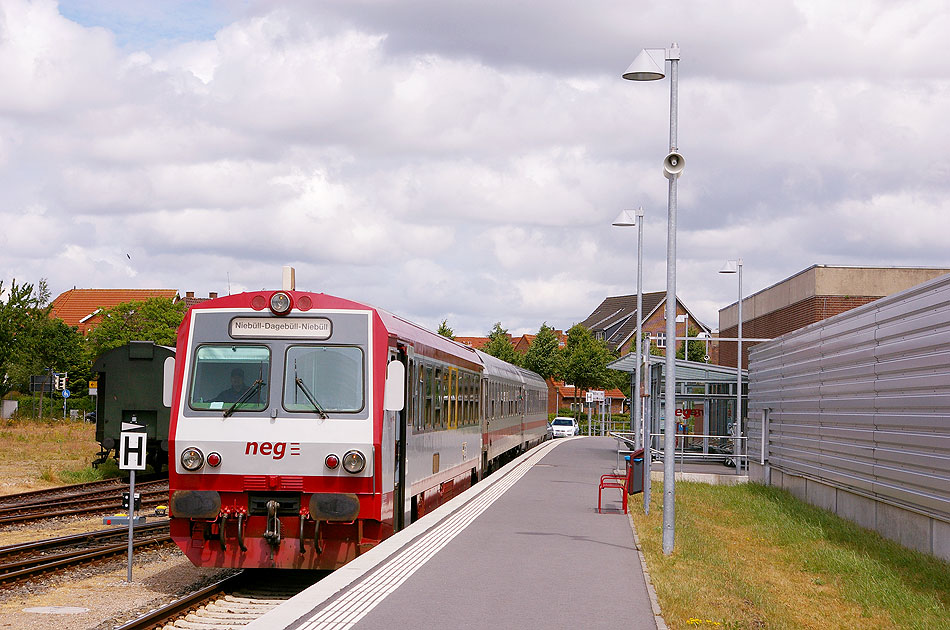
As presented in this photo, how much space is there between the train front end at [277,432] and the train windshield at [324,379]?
0.01m

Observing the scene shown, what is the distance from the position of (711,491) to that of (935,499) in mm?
12397

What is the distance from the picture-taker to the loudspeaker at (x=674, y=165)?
13727 millimetres

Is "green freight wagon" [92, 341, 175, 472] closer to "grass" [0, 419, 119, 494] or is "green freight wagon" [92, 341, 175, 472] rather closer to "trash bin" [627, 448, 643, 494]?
"grass" [0, 419, 119, 494]

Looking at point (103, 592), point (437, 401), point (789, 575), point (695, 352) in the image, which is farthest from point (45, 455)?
point (695, 352)

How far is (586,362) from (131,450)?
63.4 metres

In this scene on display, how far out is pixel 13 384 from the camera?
59.5 meters

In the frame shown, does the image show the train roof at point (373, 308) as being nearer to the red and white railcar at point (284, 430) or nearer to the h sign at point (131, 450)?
the red and white railcar at point (284, 430)

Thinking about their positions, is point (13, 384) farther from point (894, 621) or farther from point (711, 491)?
point (894, 621)

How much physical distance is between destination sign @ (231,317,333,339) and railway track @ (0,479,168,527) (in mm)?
8134

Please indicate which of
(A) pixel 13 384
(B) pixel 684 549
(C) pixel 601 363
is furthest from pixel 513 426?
(C) pixel 601 363

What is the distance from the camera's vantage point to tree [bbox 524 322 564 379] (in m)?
77.4

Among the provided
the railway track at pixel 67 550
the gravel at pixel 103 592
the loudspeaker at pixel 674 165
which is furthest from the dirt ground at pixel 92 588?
the loudspeaker at pixel 674 165

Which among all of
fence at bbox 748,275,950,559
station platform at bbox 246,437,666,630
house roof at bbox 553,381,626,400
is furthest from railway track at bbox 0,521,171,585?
house roof at bbox 553,381,626,400

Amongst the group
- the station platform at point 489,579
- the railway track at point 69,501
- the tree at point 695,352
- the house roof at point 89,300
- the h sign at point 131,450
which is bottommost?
the railway track at point 69,501
